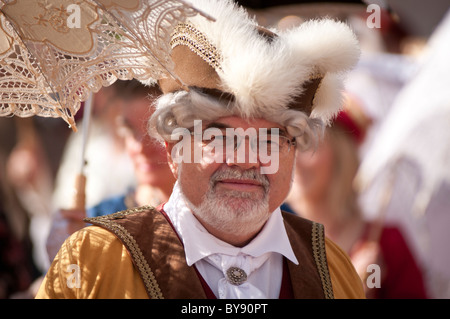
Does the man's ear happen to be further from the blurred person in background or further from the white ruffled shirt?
the blurred person in background

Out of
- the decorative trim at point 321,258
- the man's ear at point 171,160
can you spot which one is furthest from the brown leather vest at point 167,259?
the man's ear at point 171,160

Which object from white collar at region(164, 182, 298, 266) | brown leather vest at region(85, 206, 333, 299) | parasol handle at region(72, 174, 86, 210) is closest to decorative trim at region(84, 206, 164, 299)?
brown leather vest at region(85, 206, 333, 299)

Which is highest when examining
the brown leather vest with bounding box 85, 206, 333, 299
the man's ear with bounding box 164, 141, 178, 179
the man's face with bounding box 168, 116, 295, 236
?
the man's ear with bounding box 164, 141, 178, 179

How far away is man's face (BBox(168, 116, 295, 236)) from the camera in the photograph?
8.83 ft

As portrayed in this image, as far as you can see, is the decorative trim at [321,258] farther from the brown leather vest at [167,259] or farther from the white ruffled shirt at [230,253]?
the white ruffled shirt at [230,253]

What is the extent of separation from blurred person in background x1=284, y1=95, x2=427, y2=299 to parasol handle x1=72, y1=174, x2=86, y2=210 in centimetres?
205

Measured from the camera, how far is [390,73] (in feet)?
22.0

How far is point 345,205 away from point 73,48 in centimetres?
327

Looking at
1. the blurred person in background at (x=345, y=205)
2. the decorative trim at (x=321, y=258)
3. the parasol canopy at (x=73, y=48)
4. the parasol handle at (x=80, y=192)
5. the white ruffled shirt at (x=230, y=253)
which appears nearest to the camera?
the parasol canopy at (x=73, y=48)

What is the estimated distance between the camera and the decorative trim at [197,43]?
2697 mm

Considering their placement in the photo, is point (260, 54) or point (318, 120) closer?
point (260, 54)
